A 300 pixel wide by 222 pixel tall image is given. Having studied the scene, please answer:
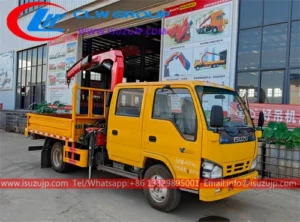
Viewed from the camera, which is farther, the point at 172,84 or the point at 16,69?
the point at 16,69

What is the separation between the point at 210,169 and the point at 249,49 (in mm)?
6012

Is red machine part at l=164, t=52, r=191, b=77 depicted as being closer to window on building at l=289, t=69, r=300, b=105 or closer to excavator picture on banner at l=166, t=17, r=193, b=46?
excavator picture on banner at l=166, t=17, r=193, b=46

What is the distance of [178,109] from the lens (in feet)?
15.2

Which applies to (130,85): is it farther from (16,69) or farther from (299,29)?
(16,69)

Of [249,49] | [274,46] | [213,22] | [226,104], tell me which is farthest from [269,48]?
[226,104]

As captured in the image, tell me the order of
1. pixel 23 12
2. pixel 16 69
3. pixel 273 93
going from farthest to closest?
1. pixel 16 69
2. pixel 23 12
3. pixel 273 93

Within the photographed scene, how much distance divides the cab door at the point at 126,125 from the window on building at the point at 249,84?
474 cm

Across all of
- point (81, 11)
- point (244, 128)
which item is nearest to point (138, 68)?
point (81, 11)

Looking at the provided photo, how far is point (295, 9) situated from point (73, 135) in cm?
698

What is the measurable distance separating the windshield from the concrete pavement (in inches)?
62.1

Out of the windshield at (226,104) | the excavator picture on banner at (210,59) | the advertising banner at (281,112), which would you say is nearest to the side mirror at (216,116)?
the windshield at (226,104)

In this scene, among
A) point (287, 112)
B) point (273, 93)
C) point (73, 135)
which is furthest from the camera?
point (273, 93)

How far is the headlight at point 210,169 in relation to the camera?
4.18m

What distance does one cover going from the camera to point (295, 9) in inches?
317
